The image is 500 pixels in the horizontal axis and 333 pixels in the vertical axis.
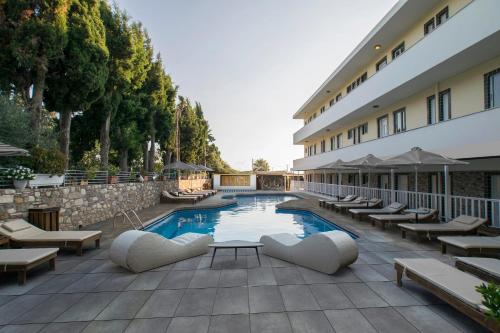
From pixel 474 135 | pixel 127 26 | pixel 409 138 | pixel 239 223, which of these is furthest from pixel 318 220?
pixel 127 26

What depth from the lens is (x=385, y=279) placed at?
14.6 ft

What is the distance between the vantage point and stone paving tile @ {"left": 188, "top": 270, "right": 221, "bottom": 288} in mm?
4246

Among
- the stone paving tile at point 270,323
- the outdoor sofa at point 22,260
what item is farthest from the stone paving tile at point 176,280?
the outdoor sofa at point 22,260

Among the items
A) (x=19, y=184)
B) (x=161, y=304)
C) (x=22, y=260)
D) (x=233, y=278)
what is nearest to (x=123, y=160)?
(x=19, y=184)

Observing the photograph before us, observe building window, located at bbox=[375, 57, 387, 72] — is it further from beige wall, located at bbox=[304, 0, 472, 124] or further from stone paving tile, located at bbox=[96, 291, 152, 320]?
stone paving tile, located at bbox=[96, 291, 152, 320]

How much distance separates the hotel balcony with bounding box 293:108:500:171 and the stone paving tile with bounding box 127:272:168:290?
9.57 meters

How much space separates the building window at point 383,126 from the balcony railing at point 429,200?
3.88 meters

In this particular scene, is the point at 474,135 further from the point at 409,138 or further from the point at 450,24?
the point at 450,24

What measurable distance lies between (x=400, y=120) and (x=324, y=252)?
12124 millimetres

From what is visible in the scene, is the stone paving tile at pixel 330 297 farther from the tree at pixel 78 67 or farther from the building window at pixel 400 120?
the building window at pixel 400 120

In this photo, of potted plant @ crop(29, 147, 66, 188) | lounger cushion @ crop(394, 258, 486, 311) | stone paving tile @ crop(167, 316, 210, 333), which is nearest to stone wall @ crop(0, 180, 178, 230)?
potted plant @ crop(29, 147, 66, 188)

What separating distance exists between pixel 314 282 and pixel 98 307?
11.3 feet

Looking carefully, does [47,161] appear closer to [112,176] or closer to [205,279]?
[112,176]

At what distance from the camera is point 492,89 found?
8602 mm
